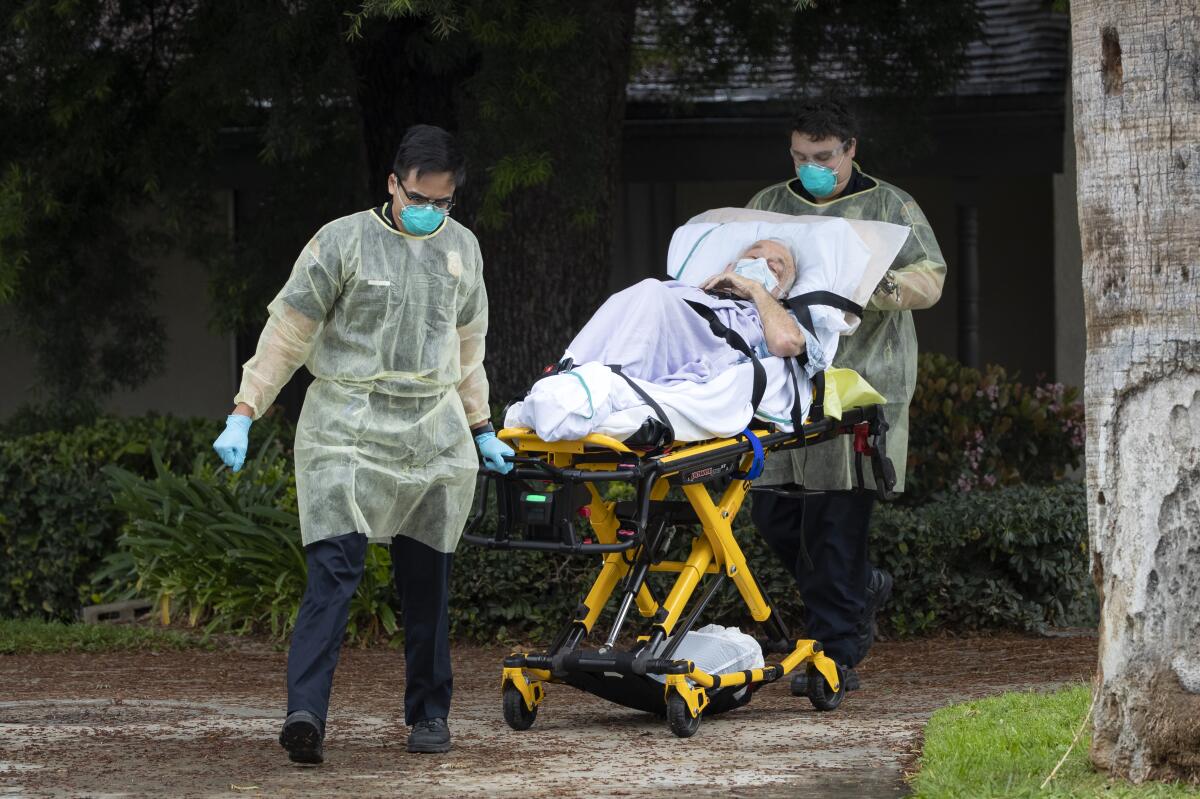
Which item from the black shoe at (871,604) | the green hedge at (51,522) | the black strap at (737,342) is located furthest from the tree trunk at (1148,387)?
the green hedge at (51,522)

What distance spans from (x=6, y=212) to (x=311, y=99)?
1546 millimetres

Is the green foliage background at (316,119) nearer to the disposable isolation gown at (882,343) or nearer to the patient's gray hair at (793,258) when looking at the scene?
the patient's gray hair at (793,258)

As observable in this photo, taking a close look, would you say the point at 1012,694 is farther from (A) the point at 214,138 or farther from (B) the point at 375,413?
(A) the point at 214,138

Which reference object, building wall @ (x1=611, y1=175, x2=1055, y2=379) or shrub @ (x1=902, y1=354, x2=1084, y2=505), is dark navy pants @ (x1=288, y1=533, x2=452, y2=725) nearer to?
shrub @ (x1=902, y1=354, x2=1084, y2=505)

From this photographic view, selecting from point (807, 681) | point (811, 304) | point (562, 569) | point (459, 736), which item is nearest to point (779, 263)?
point (811, 304)

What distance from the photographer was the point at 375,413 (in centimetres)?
527

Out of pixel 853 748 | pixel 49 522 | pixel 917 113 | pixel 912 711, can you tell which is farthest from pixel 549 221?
pixel 853 748

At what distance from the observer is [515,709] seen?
5.67 metres

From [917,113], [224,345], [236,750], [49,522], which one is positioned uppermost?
[917,113]

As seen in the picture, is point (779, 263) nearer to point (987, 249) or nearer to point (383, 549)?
point (383, 549)

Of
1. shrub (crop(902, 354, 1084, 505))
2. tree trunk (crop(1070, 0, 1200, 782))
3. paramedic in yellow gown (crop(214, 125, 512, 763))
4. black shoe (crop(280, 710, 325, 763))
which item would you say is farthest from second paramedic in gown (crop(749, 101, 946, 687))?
shrub (crop(902, 354, 1084, 505))

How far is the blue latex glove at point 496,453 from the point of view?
5.51 meters

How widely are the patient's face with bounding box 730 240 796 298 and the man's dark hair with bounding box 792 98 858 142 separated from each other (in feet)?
1.40

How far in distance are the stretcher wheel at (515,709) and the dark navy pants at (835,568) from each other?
3.96 feet
